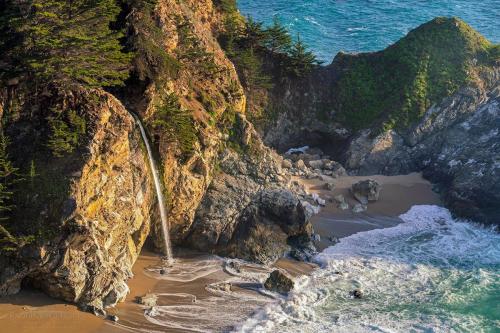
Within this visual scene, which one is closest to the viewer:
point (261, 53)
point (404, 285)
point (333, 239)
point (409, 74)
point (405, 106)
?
point (404, 285)

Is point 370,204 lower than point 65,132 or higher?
lower

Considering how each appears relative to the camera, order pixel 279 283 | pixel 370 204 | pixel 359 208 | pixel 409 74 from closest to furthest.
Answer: pixel 279 283 < pixel 359 208 < pixel 370 204 < pixel 409 74

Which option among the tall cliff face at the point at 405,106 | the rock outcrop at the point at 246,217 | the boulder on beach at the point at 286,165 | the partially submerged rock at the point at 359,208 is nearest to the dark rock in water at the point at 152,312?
the rock outcrop at the point at 246,217

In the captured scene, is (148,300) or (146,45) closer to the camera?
(148,300)

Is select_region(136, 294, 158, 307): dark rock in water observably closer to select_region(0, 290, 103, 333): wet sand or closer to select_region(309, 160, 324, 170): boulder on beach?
select_region(0, 290, 103, 333): wet sand

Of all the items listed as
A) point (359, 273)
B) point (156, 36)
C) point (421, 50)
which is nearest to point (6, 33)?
point (156, 36)

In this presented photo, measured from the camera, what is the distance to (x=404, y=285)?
67.5 feet

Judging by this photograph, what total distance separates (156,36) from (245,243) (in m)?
8.77

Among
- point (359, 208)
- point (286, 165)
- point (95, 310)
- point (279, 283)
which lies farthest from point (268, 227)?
point (95, 310)

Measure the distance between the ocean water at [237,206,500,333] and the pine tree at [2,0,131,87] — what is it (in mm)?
9462

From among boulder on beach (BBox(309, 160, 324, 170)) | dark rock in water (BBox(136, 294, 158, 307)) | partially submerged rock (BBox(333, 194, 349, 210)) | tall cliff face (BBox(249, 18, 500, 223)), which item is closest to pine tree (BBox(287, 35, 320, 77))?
tall cliff face (BBox(249, 18, 500, 223))

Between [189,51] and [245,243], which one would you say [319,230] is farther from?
[189,51]

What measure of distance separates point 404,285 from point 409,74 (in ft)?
54.4

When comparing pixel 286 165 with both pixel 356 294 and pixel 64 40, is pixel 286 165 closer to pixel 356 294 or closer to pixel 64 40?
pixel 356 294
